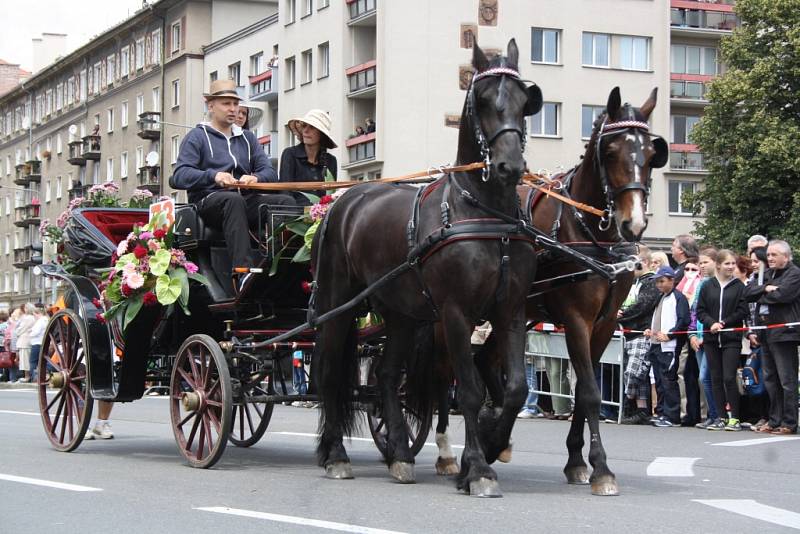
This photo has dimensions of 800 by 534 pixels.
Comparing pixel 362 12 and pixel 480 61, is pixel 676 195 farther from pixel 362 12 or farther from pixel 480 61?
pixel 480 61

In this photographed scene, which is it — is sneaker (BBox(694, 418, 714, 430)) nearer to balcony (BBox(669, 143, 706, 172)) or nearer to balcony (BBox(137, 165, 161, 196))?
balcony (BBox(669, 143, 706, 172))

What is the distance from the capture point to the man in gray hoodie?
11.1 meters

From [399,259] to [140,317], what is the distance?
10.8 ft

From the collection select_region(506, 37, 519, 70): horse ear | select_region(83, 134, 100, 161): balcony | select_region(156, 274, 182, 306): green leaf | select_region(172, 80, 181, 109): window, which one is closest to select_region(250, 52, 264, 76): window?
select_region(172, 80, 181, 109): window

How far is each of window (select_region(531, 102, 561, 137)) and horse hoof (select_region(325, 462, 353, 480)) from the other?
45361mm

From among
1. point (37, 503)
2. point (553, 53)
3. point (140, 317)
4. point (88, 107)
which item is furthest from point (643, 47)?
point (37, 503)

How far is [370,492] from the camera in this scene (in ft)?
29.5

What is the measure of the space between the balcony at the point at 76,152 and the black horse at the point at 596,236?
253ft

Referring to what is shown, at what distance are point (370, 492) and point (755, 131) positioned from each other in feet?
143

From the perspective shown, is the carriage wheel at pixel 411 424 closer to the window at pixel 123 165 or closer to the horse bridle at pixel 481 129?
the horse bridle at pixel 481 129

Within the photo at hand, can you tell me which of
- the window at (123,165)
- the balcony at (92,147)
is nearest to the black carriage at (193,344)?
the window at (123,165)

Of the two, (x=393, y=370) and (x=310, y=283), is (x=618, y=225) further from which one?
(x=310, y=283)

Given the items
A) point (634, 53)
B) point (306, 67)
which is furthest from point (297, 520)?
point (306, 67)

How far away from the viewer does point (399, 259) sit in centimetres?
949
